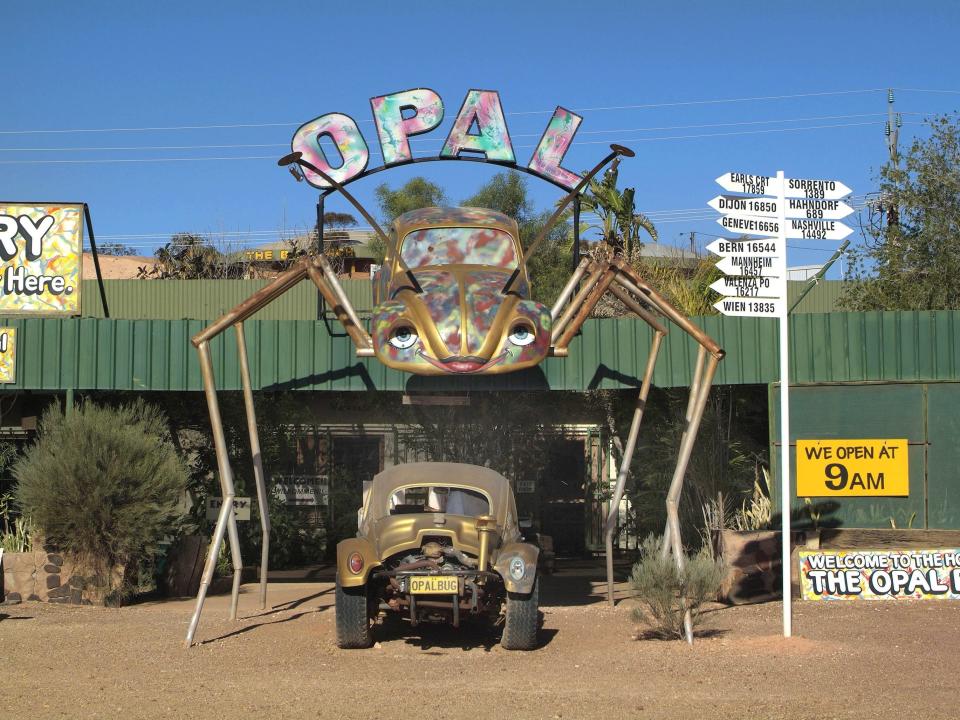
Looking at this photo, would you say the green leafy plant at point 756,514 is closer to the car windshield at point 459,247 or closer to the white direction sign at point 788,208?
the car windshield at point 459,247

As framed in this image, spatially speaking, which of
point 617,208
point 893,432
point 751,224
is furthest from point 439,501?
point 617,208

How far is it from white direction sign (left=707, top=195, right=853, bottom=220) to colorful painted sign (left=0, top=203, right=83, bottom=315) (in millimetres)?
10507

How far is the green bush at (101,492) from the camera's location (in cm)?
1504

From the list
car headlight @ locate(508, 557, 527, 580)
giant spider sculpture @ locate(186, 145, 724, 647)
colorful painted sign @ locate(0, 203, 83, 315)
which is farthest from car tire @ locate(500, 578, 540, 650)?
colorful painted sign @ locate(0, 203, 83, 315)

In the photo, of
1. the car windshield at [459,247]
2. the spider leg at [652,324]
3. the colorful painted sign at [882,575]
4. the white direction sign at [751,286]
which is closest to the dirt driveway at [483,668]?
the colorful painted sign at [882,575]

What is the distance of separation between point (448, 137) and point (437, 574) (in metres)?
7.07

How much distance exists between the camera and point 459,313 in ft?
41.7

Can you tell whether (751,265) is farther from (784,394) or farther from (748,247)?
(784,394)

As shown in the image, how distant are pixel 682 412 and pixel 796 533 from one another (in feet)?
15.9

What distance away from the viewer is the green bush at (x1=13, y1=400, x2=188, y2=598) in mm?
15039

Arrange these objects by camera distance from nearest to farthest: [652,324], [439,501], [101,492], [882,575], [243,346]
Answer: [439,501] < [243,346] < [652,324] < [882,575] < [101,492]

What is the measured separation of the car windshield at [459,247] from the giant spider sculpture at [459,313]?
0.04 feet

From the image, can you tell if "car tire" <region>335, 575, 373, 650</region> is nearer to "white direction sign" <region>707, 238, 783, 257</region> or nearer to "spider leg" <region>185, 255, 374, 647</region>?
"spider leg" <region>185, 255, 374, 647</region>

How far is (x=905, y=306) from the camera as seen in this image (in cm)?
2491
